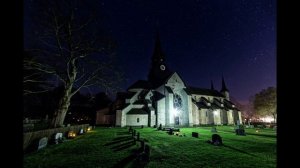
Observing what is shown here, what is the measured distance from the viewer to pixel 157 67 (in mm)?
47719

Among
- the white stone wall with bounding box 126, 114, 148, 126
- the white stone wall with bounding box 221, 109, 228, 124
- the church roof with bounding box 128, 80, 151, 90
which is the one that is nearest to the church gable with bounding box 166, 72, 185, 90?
the church roof with bounding box 128, 80, 151, 90

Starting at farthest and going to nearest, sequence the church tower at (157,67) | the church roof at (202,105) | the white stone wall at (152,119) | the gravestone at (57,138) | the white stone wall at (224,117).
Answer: the white stone wall at (224,117) → the church tower at (157,67) → the church roof at (202,105) → the white stone wall at (152,119) → the gravestone at (57,138)

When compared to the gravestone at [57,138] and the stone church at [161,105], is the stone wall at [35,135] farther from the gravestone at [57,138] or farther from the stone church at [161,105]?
the stone church at [161,105]

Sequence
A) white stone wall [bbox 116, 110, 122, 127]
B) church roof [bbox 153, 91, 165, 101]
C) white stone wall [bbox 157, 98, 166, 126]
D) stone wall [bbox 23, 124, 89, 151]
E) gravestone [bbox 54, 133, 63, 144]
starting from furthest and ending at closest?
1. church roof [bbox 153, 91, 165, 101]
2. white stone wall [bbox 157, 98, 166, 126]
3. white stone wall [bbox 116, 110, 122, 127]
4. gravestone [bbox 54, 133, 63, 144]
5. stone wall [bbox 23, 124, 89, 151]

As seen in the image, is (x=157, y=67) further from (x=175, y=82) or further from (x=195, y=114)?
(x=195, y=114)

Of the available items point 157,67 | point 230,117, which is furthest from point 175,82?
point 230,117

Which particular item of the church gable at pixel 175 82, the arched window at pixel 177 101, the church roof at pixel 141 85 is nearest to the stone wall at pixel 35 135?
the church roof at pixel 141 85

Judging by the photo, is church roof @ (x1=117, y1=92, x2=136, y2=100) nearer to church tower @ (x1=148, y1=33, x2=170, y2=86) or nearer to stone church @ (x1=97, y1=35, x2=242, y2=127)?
stone church @ (x1=97, y1=35, x2=242, y2=127)

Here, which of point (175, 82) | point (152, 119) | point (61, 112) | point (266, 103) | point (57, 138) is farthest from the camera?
point (266, 103)

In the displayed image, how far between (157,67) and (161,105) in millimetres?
13775

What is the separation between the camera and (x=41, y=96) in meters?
45.6

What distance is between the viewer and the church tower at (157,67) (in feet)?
154

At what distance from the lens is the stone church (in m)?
37.8
